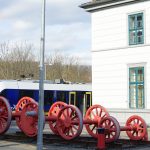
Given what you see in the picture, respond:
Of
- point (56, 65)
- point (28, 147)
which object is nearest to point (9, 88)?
point (28, 147)

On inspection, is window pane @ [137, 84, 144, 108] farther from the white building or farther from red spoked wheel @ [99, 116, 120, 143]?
red spoked wheel @ [99, 116, 120, 143]

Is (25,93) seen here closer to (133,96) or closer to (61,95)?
(61,95)

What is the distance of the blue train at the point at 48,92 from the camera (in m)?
Answer: 32.8

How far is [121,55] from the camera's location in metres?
27.5

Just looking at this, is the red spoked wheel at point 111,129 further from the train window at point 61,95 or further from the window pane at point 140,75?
the train window at point 61,95

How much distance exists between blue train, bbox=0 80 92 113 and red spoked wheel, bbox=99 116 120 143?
51.8ft

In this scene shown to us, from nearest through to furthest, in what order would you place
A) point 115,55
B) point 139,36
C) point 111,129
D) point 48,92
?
point 111,129 < point 139,36 < point 115,55 < point 48,92

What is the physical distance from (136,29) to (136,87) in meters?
3.63

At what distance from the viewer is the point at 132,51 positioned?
88.4 feet

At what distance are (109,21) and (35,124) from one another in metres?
11.9

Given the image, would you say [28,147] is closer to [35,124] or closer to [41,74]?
[35,124]

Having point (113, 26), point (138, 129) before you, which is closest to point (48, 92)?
point (113, 26)

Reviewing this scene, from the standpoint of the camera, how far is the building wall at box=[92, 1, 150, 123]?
26.5m

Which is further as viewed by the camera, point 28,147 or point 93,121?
point 93,121
